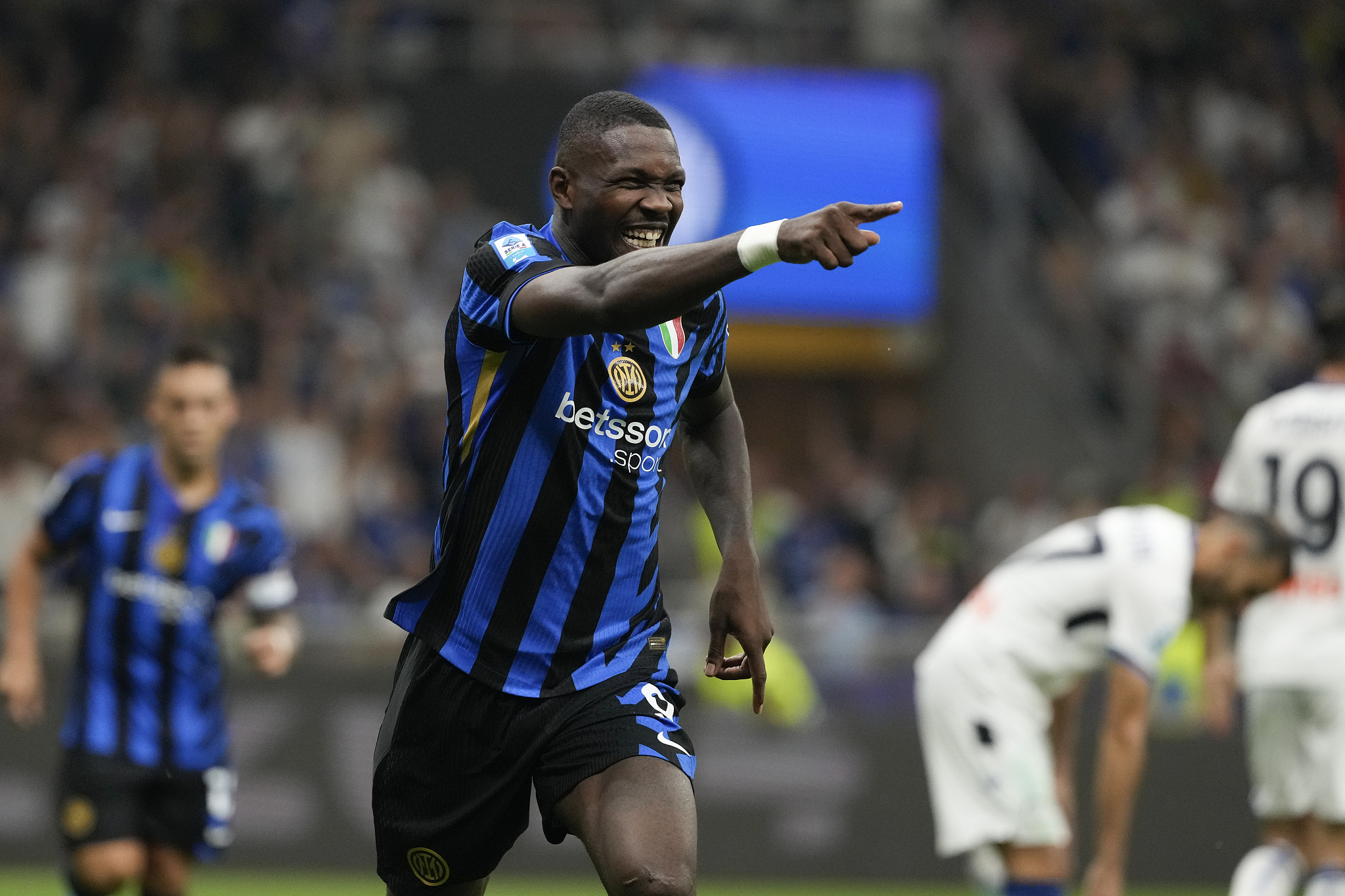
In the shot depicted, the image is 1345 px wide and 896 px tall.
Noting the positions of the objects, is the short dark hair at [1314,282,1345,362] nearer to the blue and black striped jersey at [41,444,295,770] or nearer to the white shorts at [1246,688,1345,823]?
the white shorts at [1246,688,1345,823]

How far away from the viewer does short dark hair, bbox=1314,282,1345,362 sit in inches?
283

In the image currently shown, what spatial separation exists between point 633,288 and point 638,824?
1.20 metres

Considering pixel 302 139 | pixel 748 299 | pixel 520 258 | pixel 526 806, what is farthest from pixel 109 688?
pixel 748 299

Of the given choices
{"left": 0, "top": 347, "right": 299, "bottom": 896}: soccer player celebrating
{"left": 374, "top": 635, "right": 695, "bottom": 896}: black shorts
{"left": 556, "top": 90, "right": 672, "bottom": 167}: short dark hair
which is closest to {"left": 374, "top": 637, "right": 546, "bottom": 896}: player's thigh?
{"left": 374, "top": 635, "right": 695, "bottom": 896}: black shorts

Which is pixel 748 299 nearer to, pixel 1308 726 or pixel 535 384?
pixel 1308 726

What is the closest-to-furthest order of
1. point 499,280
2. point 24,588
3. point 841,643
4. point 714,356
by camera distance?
1. point 499,280
2. point 714,356
3. point 24,588
4. point 841,643

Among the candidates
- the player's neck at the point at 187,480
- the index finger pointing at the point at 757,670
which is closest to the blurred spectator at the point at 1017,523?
the player's neck at the point at 187,480

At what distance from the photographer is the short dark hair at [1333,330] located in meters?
7.18

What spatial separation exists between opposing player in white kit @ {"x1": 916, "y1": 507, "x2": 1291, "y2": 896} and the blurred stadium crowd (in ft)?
12.0

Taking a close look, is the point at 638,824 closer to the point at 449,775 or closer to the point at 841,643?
the point at 449,775

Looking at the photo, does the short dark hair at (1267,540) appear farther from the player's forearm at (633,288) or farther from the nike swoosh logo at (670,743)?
the player's forearm at (633,288)

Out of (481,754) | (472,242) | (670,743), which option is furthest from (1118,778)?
(472,242)

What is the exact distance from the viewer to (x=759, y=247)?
3207 millimetres

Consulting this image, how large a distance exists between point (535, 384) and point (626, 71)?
12.0 m
